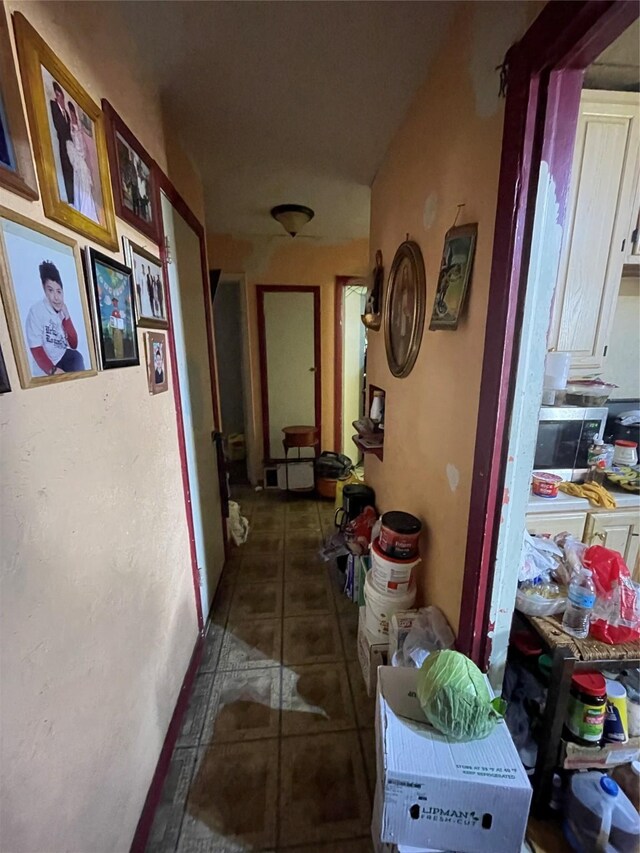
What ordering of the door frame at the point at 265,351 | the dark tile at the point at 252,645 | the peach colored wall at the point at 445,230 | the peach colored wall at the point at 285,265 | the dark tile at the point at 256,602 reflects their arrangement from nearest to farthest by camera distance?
1. the peach colored wall at the point at 445,230
2. the dark tile at the point at 252,645
3. the dark tile at the point at 256,602
4. the peach colored wall at the point at 285,265
5. the door frame at the point at 265,351

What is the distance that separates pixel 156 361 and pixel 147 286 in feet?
0.81

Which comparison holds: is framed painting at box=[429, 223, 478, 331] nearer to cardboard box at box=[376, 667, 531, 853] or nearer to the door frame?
cardboard box at box=[376, 667, 531, 853]

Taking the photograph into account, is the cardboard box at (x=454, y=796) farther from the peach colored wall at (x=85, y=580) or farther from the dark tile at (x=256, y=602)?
the dark tile at (x=256, y=602)

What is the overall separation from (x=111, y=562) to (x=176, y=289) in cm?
113

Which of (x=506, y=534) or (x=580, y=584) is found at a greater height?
(x=506, y=534)

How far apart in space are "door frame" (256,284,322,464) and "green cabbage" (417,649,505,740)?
2.78 meters

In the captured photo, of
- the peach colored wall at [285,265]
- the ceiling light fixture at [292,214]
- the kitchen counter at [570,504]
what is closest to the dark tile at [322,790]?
the kitchen counter at [570,504]

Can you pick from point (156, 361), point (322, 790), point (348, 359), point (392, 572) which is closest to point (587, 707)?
point (392, 572)

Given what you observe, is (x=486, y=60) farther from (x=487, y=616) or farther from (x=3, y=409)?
(x=487, y=616)

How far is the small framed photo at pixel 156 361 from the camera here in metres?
1.17

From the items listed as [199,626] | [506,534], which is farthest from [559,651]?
[199,626]

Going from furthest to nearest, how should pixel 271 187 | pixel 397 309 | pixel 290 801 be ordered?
pixel 271 187 → pixel 397 309 → pixel 290 801

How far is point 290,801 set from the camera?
1151mm

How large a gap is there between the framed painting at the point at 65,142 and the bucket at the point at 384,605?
4.76ft
